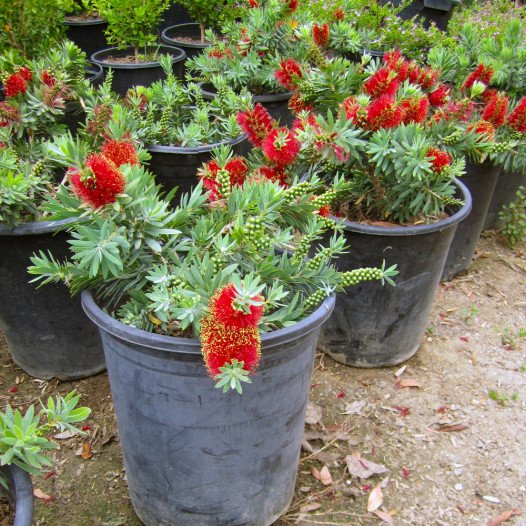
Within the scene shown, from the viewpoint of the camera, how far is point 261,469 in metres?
1.72

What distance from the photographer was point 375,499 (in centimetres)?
207

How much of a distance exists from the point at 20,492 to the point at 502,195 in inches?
133

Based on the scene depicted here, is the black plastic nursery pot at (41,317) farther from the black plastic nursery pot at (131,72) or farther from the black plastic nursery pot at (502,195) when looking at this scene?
the black plastic nursery pot at (502,195)

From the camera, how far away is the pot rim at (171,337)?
4.61ft

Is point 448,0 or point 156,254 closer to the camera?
point 156,254

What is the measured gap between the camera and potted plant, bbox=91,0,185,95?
4.03 metres

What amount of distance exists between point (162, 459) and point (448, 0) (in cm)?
565

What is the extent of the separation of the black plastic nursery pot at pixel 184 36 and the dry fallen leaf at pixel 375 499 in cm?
391

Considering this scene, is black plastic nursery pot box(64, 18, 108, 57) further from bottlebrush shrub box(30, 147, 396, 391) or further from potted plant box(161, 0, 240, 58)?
bottlebrush shrub box(30, 147, 396, 391)

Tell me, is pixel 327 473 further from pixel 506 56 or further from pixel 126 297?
pixel 506 56

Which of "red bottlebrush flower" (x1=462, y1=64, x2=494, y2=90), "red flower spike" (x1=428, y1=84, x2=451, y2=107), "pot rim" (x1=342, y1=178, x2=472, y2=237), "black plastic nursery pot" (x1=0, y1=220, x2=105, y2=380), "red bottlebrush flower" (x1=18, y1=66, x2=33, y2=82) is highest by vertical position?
"red bottlebrush flower" (x1=462, y1=64, x2=494, y2=90)

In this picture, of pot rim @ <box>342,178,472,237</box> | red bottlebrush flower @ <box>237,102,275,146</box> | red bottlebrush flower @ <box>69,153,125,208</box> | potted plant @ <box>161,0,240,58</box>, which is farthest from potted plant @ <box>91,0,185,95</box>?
red bottlebrush flower @ <box>69,153,125,208</box>

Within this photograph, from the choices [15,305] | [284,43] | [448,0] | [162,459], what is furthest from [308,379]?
[448,0]

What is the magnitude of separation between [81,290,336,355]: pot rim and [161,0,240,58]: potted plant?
3.28 metres
